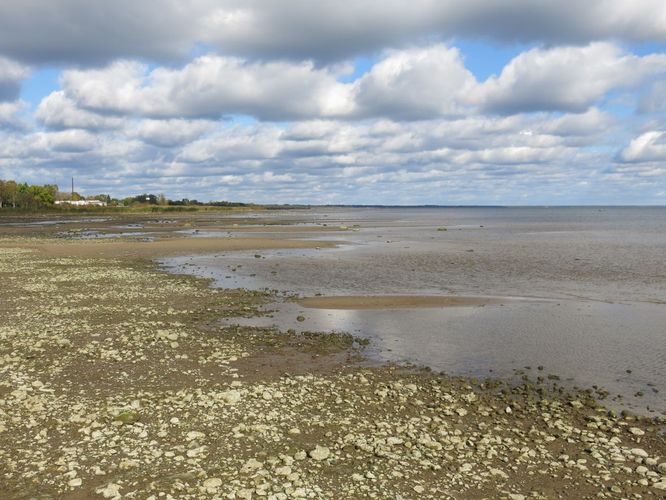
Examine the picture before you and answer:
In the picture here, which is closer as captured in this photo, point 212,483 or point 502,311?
point 212,483

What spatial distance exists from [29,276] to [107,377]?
2450cm

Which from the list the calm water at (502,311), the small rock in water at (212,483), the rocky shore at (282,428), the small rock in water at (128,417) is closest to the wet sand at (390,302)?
the calm water at (502,311)

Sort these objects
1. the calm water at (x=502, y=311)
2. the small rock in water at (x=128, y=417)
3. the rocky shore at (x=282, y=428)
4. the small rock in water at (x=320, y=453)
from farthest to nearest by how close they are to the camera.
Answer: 1. the calm water at (x=502, y=311)
2. the small rock in water at (x=128, y=417)
3. the small rock in water at (x=320, y=453)
4. the rocky shore at (x=282, y=428)

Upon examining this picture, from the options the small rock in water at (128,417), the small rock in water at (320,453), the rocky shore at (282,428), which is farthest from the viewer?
the small rock in water at (128,417)

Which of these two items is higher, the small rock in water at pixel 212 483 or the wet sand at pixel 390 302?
the small rock in water at pixel 212 483

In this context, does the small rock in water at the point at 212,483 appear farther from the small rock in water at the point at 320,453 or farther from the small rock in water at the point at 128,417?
the small rock in water at the point at 128,417

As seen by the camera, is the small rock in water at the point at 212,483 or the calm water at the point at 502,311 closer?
the small rock in water at the point at 212,483

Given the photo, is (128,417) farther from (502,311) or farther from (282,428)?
(502,311)

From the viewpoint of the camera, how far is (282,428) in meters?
11.1

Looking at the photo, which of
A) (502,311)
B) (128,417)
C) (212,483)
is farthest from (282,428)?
(502,311)

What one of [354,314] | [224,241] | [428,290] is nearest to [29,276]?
[354,314]

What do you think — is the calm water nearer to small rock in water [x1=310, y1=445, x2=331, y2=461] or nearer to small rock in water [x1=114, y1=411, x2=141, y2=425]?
small rock in water [x1=310, y1=445, x2=331, y2=461]

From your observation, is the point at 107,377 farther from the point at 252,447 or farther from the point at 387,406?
the point at 387,406

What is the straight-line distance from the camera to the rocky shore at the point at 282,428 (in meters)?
9.05
